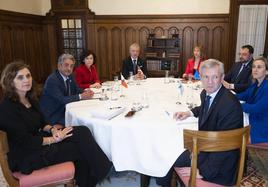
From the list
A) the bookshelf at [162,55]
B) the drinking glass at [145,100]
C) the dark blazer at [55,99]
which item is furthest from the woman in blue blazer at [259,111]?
the bookshelf at [162,55]

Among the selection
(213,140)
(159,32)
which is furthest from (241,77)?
(159,32)

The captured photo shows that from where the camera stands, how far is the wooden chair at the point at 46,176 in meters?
1.71

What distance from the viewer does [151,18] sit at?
600 centimetres

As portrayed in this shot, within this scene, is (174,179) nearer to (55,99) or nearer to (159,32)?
(55,99)

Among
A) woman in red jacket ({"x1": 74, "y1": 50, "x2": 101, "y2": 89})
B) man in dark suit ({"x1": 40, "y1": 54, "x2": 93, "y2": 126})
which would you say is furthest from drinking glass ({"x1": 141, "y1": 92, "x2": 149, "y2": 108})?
woman in red jacket ({"x1": 74, "y1": 50, "x2": 101, "y2": 89})

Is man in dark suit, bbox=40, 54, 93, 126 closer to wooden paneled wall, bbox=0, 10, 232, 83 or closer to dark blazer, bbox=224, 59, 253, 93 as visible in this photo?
dark blazer, bbox=224, 59, 253, 93

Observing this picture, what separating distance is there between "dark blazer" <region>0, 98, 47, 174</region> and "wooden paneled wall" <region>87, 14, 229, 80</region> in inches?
182

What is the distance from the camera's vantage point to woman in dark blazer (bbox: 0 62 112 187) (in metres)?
1.78

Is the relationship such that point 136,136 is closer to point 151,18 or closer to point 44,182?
point 44,182

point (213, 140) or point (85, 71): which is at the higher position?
point (85, 71)

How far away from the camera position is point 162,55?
19.3 feet

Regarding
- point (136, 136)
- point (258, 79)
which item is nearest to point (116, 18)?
point (258, 79)

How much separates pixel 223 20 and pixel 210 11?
369mm

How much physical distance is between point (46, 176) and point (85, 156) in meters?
0.36
